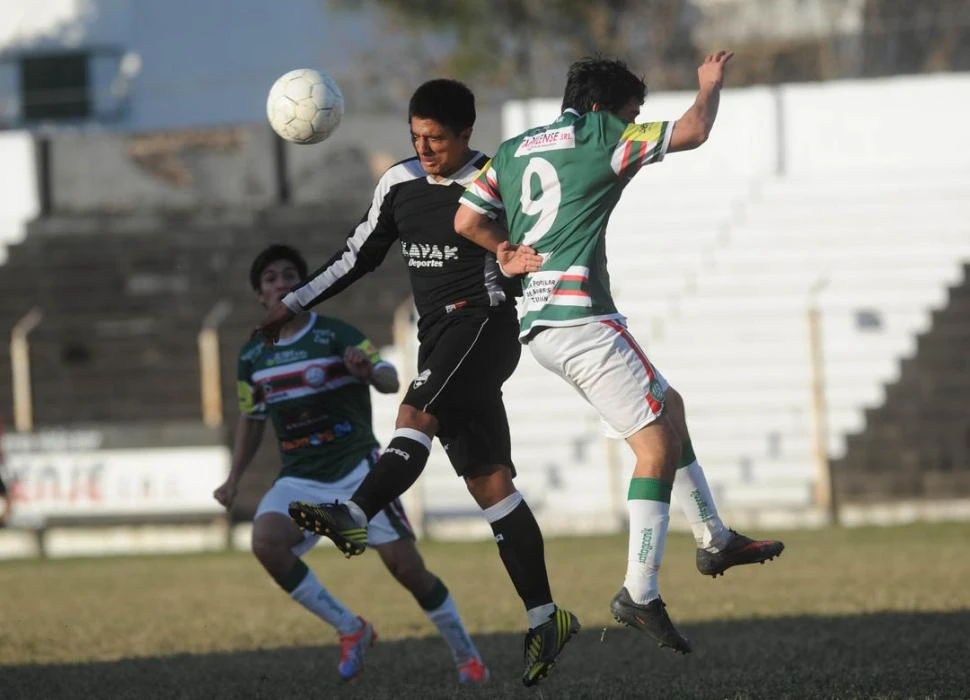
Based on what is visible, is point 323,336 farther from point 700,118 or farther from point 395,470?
point 700,118

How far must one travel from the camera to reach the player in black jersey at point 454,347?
251 inches

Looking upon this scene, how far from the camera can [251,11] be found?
30469 mm

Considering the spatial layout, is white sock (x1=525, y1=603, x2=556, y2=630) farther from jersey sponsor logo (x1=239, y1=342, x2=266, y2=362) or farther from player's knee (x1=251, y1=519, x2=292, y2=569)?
jersey sponsor logo (x1=239, y1=342, x2=266, y2=362)

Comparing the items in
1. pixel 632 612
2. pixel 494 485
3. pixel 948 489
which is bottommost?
pixel 948 489

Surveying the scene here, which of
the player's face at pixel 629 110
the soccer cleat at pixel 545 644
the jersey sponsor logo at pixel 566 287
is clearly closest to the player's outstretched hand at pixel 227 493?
the soccer cleat at pixel 545 644

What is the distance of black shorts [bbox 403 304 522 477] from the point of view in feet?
21.1

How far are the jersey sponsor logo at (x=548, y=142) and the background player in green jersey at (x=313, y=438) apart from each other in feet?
6.11

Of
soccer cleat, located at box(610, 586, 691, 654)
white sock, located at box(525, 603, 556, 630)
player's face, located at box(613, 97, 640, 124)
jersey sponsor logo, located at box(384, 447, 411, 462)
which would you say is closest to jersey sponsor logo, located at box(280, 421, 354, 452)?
jersey sponsor logo, located at box(384, 447, 411, 462)

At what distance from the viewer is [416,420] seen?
6.43 meters

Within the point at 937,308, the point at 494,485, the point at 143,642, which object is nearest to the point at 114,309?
the point at 937,308

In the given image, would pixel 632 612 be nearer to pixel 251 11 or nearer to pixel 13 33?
pixel 13 33

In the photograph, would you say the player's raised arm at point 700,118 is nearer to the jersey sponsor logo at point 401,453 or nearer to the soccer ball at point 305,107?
the jersey sponsor logo at point 401,453

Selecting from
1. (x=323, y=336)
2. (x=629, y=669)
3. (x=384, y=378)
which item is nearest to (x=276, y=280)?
(x=323, y=336)

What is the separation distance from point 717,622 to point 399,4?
85.5 ft
